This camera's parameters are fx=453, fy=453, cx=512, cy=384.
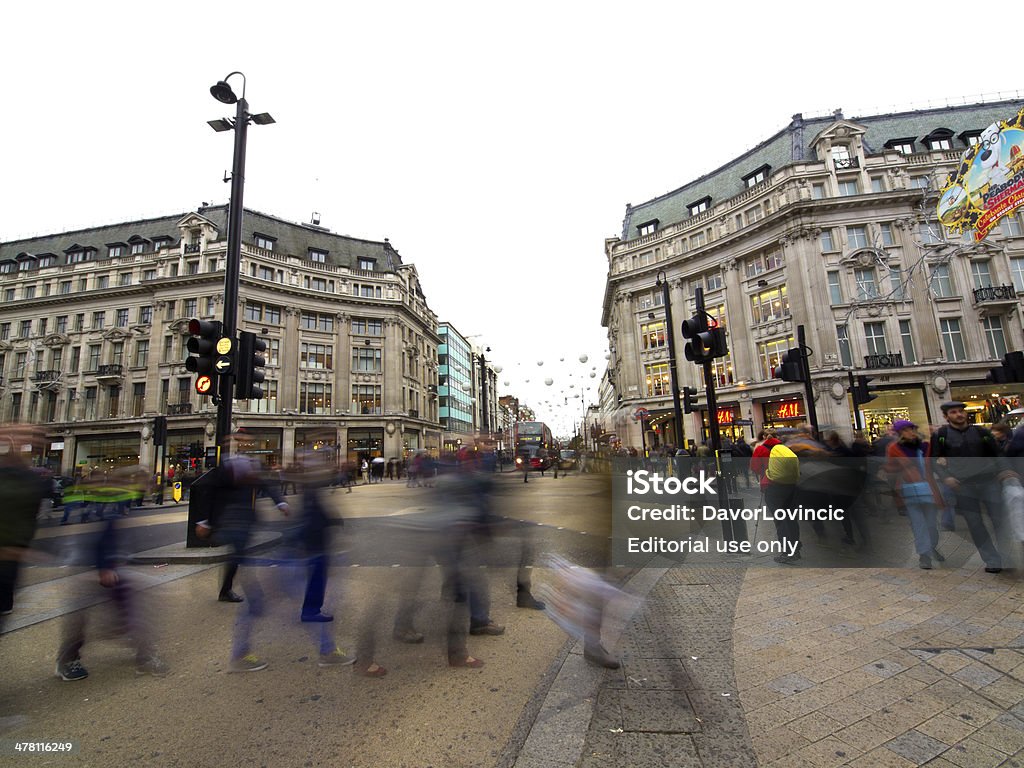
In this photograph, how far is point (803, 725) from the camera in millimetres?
2615

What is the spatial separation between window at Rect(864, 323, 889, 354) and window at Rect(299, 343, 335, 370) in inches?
1731

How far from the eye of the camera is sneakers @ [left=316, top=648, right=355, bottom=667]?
12.2ft

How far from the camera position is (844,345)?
31.8 m

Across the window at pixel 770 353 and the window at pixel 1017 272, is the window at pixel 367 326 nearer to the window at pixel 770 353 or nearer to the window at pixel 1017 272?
the window at pixel 770 353

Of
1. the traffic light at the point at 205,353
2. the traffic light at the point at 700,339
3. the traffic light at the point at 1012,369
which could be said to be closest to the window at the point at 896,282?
the traffic light at the point at 1012,369

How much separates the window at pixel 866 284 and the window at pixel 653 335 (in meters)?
14.4

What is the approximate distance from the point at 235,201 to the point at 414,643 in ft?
28.3

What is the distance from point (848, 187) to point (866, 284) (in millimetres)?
7975

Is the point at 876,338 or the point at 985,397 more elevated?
the point at 876,338

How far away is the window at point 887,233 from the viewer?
106ft

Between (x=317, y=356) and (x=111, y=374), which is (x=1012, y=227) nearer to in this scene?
(x=317, y=356)

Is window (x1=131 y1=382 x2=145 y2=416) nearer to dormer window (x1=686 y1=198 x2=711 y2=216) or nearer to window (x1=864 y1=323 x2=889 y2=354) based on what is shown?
dormer window (x1=686 y1=198 x2=711 y2=216)

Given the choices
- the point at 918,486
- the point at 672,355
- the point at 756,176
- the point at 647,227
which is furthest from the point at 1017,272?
the point at 918,486

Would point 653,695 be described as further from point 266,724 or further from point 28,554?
point 28,554
